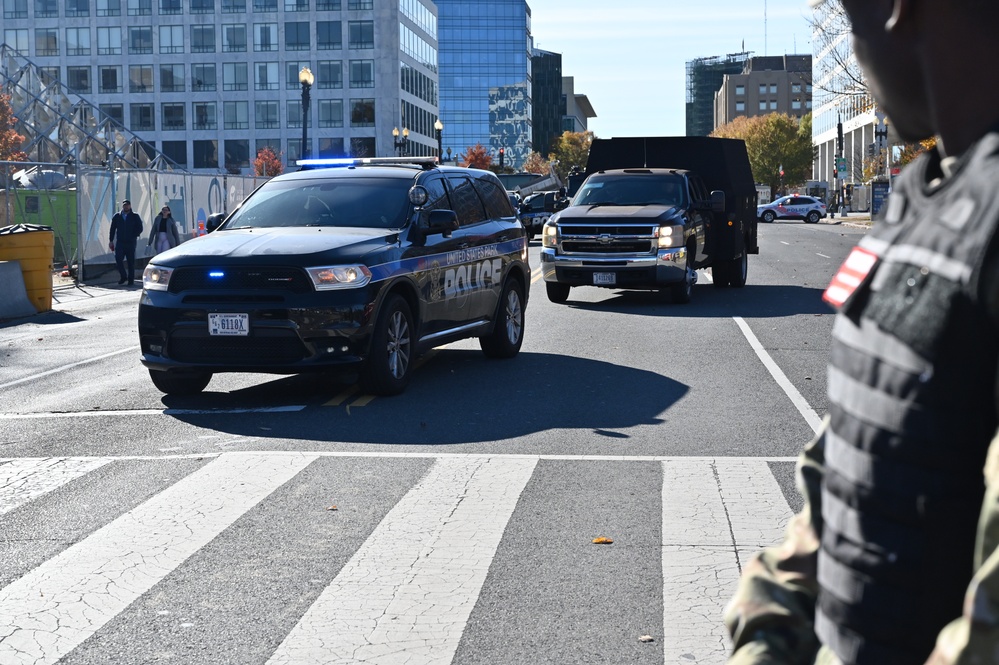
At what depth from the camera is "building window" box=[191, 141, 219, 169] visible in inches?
4075

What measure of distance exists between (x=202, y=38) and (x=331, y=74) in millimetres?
10328

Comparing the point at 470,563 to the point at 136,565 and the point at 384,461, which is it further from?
the point at 384,461

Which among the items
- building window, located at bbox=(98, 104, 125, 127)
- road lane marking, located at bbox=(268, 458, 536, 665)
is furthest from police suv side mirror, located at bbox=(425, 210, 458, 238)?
building window, located at bbox=(98, 104, 125, 127)

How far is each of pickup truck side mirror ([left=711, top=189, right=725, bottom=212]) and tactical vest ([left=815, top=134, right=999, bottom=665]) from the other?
65.9 ft

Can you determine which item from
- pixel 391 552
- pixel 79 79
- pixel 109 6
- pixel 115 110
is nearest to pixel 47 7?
pixel 109 6

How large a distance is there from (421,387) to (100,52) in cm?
9863

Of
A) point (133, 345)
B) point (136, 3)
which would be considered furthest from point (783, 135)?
point (133, 345)

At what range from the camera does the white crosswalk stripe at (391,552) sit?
498cm

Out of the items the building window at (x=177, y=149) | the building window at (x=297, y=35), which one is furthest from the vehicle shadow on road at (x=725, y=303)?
the building window at (x=177, y=149)

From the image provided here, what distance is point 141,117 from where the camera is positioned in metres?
105

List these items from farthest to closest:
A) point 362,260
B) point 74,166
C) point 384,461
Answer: point 74,166 < point 362,260 < point 384,461

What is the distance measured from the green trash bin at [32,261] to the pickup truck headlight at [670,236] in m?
9.78

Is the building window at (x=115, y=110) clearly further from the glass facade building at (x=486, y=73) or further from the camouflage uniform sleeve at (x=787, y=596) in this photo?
the camouflage uniform sleeve at (x=787, y=596)

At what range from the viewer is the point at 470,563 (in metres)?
5.99
